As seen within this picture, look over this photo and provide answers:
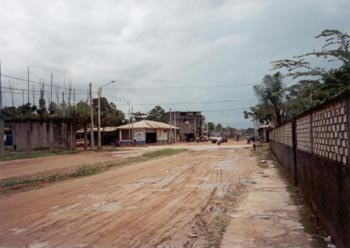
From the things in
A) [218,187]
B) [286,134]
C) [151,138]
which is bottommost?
[218,187]

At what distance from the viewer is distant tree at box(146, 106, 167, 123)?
435ft

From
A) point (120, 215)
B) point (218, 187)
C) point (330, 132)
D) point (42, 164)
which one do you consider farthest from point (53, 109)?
point (330, 132)

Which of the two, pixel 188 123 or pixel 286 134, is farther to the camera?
pixel 188 123

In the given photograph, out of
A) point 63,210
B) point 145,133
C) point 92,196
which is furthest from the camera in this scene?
point 145,133

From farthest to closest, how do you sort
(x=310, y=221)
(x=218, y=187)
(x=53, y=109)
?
(x=53, y=109) < (x=218, y=187) < (x=310, y=221)

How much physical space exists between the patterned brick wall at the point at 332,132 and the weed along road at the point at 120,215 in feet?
7.68

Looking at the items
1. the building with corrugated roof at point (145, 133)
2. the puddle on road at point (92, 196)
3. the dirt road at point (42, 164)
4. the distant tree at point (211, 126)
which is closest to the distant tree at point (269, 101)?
the dirt road at point (42, 164)

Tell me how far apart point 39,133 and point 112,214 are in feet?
155

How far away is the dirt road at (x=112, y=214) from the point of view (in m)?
7.36

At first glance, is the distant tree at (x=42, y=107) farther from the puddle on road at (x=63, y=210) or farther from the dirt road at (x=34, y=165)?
the puddle on road at (x=63, y=210)

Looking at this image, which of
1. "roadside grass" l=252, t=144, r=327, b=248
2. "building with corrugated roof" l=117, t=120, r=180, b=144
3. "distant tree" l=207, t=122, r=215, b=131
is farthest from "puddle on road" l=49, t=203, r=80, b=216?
"distant tree" l=207, t=122, r=215, b=131

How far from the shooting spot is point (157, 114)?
134125 mm

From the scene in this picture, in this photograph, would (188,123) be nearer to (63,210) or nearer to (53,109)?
(53,109)

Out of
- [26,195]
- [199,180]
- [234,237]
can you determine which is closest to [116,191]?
[26,195]
